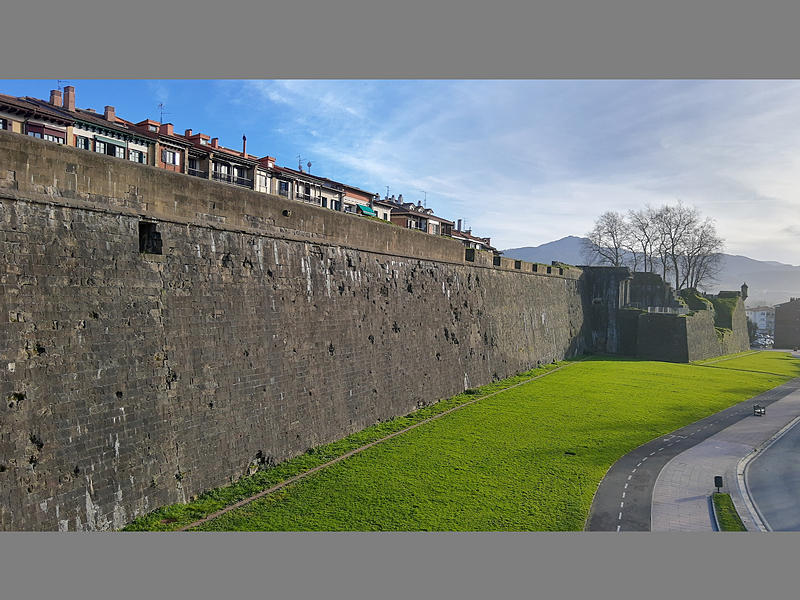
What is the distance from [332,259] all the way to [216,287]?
14.4ft

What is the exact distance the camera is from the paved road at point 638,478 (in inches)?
420

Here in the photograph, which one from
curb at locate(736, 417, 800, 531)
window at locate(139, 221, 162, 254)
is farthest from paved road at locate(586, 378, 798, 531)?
window at locate(139, 221, 162, 254)

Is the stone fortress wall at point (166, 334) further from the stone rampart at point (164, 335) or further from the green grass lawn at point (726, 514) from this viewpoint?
the green grass lawn at point (726, 514)

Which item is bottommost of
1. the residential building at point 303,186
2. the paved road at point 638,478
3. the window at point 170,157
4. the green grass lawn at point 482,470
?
the paved road at point 638,478

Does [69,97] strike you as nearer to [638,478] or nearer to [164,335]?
A: [164,335]

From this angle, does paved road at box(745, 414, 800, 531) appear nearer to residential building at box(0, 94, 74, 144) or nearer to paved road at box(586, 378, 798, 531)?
paved road at box(586, 378, 798, 531)

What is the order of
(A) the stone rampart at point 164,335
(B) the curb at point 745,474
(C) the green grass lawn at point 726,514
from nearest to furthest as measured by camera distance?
(A) the stone rampart at point 164,335 < (C) the green grass lawn at point 726,514 < (B) the curb at point 745,474

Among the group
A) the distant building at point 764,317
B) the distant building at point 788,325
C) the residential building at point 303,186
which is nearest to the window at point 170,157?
the residential building at point 303,186

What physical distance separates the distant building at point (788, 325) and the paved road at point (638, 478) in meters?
50.0

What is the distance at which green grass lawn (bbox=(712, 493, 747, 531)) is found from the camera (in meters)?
10.6

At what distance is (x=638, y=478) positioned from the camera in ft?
43.3

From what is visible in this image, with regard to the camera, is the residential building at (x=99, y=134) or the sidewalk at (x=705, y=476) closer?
the sidewalk at (x=705, y=476)

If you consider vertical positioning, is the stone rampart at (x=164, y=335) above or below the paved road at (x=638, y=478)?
above

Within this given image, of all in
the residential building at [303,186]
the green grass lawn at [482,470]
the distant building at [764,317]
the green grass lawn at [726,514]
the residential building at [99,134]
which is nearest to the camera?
the green grass lawn at [482,470]
